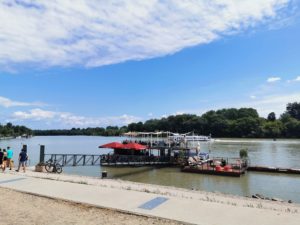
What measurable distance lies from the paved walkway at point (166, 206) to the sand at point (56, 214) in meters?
0.59

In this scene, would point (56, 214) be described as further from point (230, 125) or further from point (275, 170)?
point (230, 125)

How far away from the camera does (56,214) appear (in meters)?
11.2

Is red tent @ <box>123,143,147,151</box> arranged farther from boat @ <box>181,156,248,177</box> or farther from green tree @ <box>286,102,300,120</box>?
green tree @ <box>286,102,300,120</box>

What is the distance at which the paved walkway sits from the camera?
35.1 ft

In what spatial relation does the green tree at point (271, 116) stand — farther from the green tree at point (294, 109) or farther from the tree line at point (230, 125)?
the green tree at point (294, 109)

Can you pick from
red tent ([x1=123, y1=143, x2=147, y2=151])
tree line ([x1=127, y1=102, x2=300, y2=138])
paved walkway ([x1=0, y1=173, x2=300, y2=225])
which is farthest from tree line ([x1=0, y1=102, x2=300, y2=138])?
paved walkway ([x1=0, y1=173, x2=300, y2=225])

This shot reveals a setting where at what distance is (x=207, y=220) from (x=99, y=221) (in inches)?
123

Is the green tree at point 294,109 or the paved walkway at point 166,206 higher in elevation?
the green tree at point 294,109

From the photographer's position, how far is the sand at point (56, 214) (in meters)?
10.3

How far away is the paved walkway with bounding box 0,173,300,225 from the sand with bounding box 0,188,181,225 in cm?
59

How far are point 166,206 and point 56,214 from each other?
367 cm

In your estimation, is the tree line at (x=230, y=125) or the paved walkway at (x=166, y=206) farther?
the tree line at (x=230, y=125)

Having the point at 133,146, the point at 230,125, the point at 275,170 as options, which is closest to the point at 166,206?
the point at 275,170

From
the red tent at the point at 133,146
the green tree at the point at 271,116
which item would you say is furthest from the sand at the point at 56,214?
the green tree at the point at 271,116
